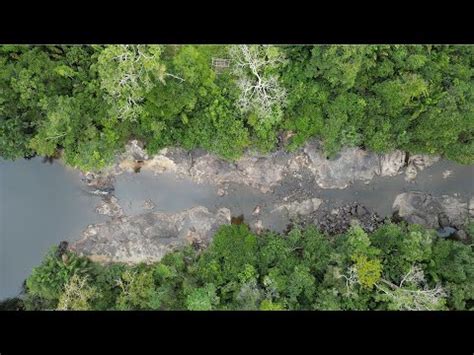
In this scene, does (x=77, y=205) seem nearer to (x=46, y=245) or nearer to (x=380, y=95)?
(x=46, y=245)

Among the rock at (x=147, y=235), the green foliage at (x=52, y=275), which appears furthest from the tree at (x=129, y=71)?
the green foliage at (x=52, y=275)

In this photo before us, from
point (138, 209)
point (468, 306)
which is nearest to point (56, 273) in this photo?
point (138, 209)

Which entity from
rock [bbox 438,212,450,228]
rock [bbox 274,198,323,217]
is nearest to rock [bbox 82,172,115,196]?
rock [bbox 274,198,323,217]

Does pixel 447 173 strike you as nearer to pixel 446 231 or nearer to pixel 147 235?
pixel 446 231

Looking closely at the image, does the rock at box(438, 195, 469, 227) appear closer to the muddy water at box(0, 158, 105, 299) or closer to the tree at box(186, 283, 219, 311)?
the tree at box(186, 283, 219, 311)

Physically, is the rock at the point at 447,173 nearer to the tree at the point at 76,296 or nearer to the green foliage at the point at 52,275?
the tree at the point at 76,296
